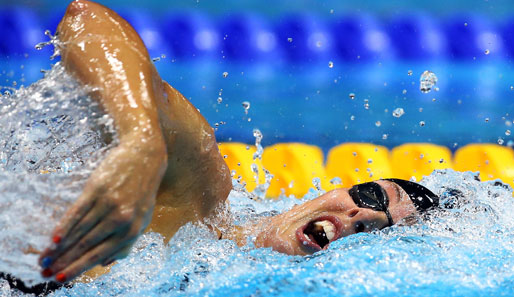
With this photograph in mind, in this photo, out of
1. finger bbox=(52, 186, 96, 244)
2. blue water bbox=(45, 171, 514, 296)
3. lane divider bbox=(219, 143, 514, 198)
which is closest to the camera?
finger bbox=(52, 186, 96, 244)

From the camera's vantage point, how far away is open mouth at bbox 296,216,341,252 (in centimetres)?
145

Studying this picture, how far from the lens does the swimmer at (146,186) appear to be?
75 cm

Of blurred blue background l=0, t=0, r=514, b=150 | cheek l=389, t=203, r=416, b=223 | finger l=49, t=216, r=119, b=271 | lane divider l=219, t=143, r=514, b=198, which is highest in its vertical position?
blurred blue background l=0, t=0, r=514, b=150

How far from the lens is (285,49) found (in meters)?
4.39

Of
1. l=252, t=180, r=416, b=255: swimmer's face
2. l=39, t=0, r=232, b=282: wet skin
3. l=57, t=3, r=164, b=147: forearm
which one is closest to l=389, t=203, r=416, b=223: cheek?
l=252, t=180, r=416, b=255: swimmer's face

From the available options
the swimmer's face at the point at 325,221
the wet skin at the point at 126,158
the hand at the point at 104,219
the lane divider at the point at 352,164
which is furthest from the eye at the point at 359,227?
the lane divider at the point at 352,164

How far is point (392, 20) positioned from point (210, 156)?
3.51 m

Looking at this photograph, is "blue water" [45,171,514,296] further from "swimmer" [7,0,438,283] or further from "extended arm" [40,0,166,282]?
"extended arm" [40,0,166,282]

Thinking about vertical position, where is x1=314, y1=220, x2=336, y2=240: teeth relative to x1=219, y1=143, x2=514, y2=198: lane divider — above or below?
below

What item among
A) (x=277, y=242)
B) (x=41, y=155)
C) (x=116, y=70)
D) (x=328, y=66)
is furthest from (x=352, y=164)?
(x=116, y=70)

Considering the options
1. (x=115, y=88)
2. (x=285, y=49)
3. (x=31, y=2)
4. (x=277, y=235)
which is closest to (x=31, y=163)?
(x=115, y=88)

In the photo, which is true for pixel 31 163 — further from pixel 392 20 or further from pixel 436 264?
pixel 392 20

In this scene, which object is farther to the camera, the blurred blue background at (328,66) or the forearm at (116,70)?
the blurred blue background at (328,66)

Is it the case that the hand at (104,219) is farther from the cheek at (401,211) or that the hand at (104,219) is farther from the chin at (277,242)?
the cheek at (401,211)
